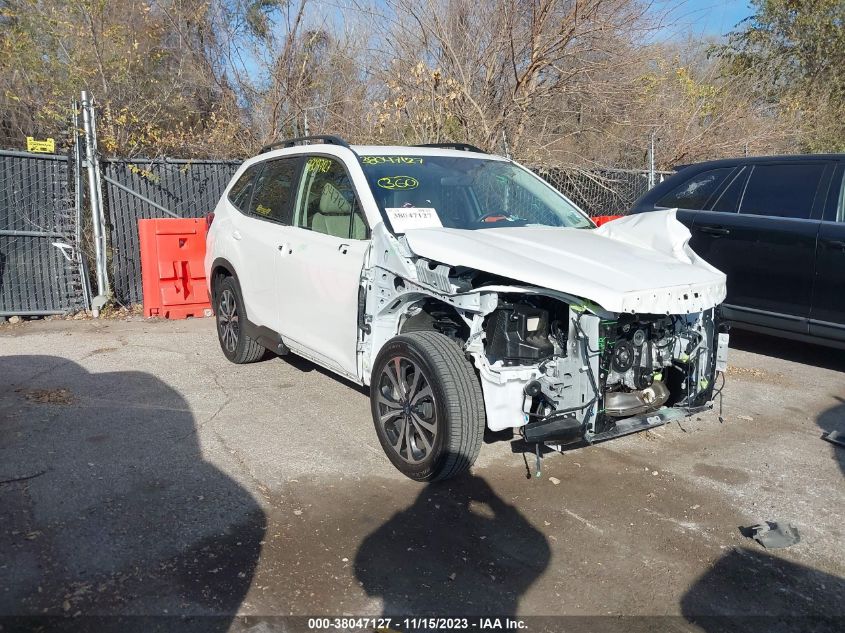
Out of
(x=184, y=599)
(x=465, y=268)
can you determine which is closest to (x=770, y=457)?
(x=465, y=268)

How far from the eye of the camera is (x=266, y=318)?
5609mm

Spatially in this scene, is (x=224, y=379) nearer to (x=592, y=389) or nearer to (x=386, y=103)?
(x=592, y=389)

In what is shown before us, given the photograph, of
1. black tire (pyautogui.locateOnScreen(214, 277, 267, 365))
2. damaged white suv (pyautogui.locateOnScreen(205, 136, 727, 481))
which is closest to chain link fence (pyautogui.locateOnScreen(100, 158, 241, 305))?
black tire (pyautogui.locateOnScreen(214, 277, 267, 365))

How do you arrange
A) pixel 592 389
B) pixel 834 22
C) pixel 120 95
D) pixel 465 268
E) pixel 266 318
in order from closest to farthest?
pixel 592 389 < pixel 465 268 < pixel 266 318 < pixel 120 95 < pixel 834 22

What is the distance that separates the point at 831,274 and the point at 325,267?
4242 millimetres

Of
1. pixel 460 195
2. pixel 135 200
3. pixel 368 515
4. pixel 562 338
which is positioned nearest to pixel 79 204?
pixel 135 200

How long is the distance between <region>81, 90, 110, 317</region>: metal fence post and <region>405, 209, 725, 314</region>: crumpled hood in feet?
19.1

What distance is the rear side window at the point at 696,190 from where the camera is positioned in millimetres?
7031

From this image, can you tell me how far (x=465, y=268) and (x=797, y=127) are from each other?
1585cm

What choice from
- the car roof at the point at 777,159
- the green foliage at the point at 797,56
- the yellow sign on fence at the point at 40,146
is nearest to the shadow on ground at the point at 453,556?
the car roof at the point at 777,159

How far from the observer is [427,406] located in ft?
12.9

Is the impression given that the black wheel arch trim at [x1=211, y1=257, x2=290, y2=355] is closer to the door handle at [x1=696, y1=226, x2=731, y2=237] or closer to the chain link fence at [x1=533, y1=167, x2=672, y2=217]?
the door handle at [x1=696, y1=226, x2=731, y2=237]

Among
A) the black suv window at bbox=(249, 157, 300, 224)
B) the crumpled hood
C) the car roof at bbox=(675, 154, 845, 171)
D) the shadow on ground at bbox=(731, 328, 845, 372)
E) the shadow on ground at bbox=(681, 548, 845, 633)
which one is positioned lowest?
the shadow on ground at bbox=(681, 548, 845, 633)

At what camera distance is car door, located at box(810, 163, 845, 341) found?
19.4 feet
